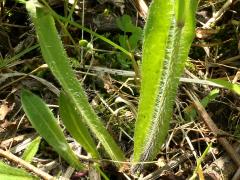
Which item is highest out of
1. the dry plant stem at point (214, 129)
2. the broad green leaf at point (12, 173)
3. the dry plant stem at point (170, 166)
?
the dry plant stem at point (214, 129)

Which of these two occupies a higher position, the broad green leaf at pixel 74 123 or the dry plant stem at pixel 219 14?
the dry plant stem at pixel 219 14

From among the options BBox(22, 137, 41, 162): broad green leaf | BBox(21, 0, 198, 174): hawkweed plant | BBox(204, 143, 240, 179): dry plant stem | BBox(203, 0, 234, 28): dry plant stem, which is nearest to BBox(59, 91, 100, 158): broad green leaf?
BBox(21, 0, 198, 174): hawkweed plant

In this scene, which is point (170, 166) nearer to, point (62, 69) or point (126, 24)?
point (62, 69)

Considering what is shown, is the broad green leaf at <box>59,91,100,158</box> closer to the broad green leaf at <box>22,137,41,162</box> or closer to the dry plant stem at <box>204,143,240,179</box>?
the broad green leaf at <box>22,137,41,162</box>

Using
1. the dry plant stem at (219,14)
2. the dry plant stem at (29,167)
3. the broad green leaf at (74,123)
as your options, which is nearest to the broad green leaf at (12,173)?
the dry plant stem at (29,167)

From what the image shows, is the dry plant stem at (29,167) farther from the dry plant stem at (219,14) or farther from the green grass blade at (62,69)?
the dry plant stem at (219,14)

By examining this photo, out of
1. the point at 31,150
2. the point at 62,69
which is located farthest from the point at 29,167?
the point at 62,69
